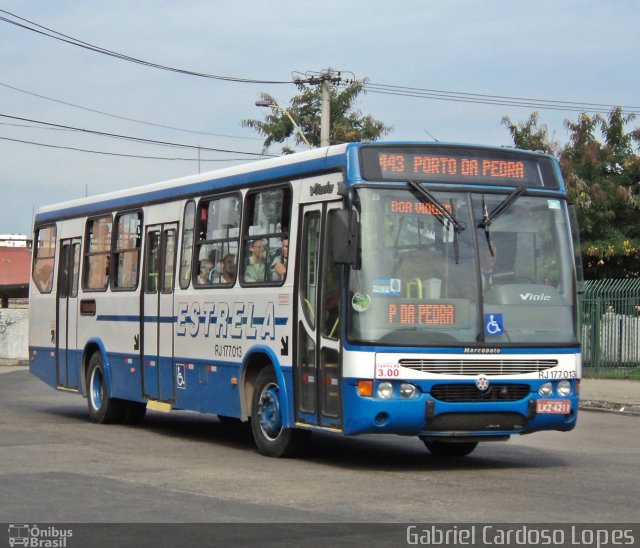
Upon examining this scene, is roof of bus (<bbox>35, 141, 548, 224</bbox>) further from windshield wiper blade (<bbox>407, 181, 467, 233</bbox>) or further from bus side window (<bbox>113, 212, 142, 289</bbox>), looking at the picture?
windshield wiper blade (<bbox>407, 181, 467, 233</bbox>)

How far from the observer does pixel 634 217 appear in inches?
1430

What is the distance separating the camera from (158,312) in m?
16.2

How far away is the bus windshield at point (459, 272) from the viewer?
1199 centimetres

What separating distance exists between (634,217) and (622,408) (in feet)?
51.3

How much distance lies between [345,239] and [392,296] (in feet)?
2.22

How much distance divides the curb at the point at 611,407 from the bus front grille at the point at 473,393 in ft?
29.8

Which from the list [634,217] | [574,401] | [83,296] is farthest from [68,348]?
[634,217]

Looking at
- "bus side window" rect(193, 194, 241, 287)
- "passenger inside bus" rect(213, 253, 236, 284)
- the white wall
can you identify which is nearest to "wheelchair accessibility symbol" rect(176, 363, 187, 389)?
"bus side window" rect(193, 194, 241, 287)

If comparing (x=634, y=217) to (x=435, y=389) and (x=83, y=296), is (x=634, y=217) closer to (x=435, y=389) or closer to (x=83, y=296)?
(x=83, y=296)

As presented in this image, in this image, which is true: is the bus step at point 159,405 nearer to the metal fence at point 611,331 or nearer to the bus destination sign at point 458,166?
the bus destination sign at point 458,166

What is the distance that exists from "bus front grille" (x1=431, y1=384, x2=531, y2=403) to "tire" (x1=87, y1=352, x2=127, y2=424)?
6919 mm

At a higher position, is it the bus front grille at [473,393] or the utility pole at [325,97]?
the utility pole at [325,97]

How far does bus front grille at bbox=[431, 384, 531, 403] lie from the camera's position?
1205cm
